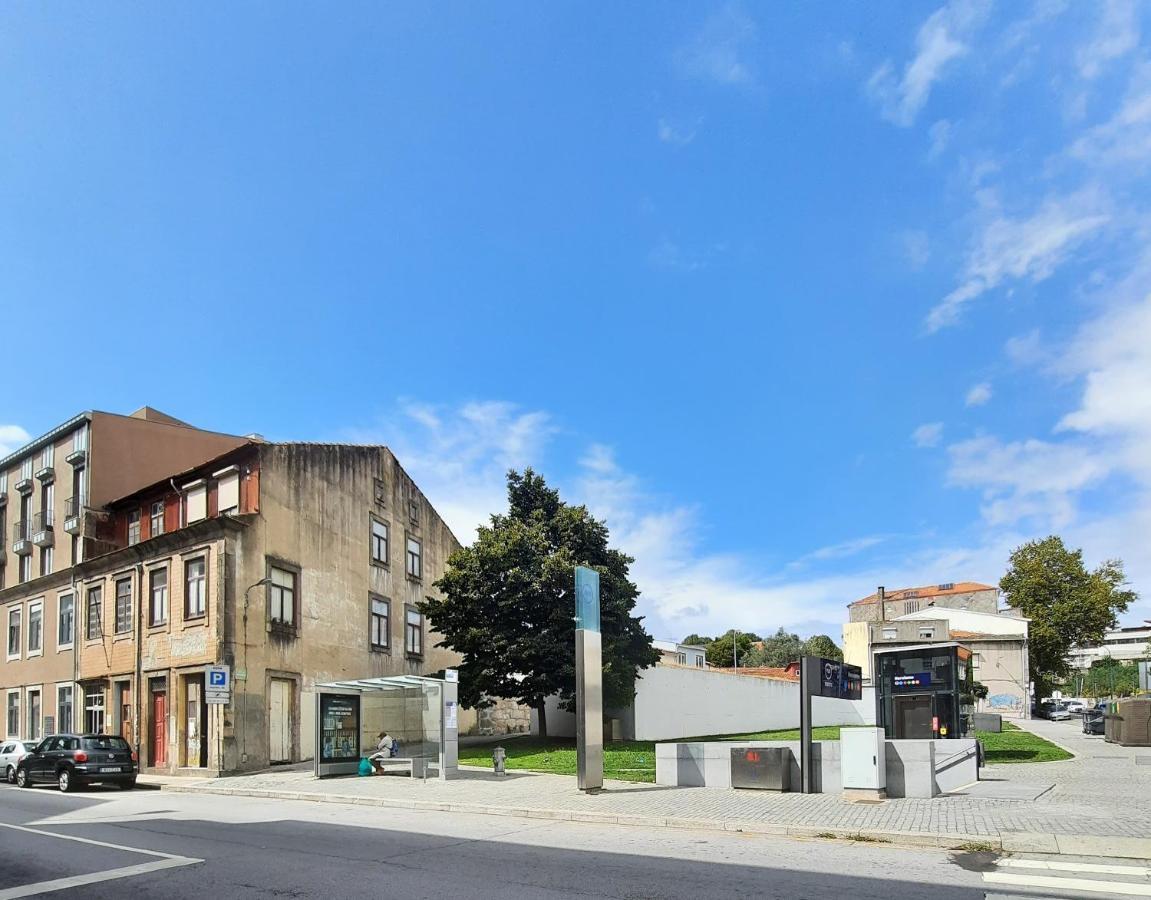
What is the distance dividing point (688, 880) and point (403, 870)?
3.19 m

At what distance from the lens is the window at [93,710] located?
31.8 metres

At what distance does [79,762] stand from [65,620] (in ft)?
44.4

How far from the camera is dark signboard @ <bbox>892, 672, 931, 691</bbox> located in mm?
21078

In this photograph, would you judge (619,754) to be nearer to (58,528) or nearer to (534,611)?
(534,611)

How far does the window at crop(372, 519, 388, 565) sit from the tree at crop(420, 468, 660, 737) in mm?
5128

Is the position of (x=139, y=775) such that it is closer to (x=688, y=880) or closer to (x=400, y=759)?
(x=400, y=759)

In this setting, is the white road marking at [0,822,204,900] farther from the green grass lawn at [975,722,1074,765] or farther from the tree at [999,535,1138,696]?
the tree at [999,535,1138,696]

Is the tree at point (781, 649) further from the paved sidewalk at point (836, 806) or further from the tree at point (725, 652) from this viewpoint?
the paved sidewalk at point (836, 806)

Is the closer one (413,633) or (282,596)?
(282,596)

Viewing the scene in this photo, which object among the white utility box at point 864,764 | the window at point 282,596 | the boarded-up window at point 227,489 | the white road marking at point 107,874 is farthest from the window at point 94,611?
the white utility box at point 864,764

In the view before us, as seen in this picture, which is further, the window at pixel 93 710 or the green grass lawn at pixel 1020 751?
→ the window at pixel 93 710

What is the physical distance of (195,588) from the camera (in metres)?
28.0

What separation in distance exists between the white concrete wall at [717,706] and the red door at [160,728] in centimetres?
1375

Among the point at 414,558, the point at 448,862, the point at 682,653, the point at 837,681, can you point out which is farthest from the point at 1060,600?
the point at 448,862
